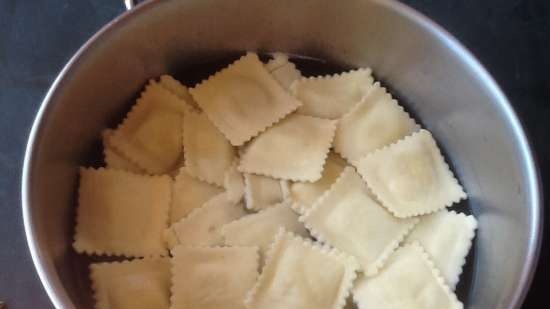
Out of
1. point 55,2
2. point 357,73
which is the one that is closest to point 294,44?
point 357,73

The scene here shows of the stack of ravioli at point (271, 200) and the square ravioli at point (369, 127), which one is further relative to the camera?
the square ravioli at point (369, 127)

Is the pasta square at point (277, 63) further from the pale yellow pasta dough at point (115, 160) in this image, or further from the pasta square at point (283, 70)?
the pale yellow pasta dough at point (115, 160)

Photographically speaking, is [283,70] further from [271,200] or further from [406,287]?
[406,287]

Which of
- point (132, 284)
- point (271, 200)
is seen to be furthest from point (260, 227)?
point (132, 284)

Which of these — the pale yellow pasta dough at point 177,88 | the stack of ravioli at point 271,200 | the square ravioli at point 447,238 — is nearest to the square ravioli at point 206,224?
the stack of ravioli at point 271,200

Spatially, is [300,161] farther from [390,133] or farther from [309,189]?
[390,133]

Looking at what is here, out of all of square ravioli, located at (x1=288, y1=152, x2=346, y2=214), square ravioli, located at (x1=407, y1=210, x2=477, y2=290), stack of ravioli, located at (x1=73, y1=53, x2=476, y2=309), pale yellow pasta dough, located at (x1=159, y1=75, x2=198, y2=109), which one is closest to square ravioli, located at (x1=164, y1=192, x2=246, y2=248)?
stack of ravioli, located at (x1=73, y1=53, x2=476, y2=309)
